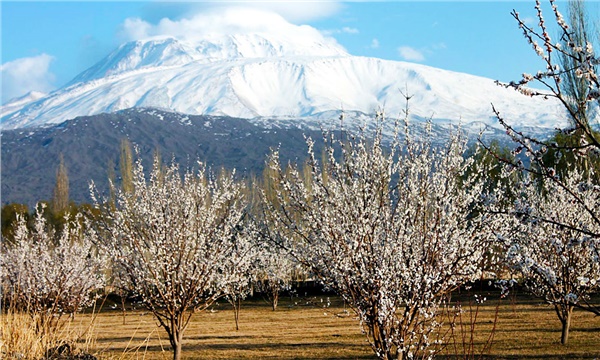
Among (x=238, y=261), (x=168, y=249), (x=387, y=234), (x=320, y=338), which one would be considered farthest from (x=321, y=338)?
(x=387, y=234)

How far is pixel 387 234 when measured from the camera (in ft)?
26.9

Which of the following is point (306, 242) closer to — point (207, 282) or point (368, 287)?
point (368, 287)

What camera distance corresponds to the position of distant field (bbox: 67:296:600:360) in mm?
14984

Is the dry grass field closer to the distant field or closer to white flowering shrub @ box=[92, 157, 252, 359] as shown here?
the distant field

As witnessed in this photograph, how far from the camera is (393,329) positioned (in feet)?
26.0

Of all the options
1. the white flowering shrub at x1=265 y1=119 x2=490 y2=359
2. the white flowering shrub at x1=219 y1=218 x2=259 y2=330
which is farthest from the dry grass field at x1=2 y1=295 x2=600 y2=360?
the white flowering shrub at x1=265 y1=119 x2=490 y2=359

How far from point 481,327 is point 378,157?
1377 cm

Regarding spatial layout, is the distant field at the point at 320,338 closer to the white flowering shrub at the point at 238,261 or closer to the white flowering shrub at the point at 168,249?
the white flowering shrub at the point at 168,249

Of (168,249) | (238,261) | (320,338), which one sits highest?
(168,249)

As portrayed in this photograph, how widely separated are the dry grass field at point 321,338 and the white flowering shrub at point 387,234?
7.71 ft

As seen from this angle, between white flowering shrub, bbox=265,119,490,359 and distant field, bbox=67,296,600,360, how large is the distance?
2350mm

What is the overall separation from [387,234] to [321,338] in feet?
41.3

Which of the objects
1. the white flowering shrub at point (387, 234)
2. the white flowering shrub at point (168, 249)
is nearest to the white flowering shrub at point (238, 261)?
the white flowering shrub at point (168, 249)

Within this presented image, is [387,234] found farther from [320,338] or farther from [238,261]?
[320,338]
